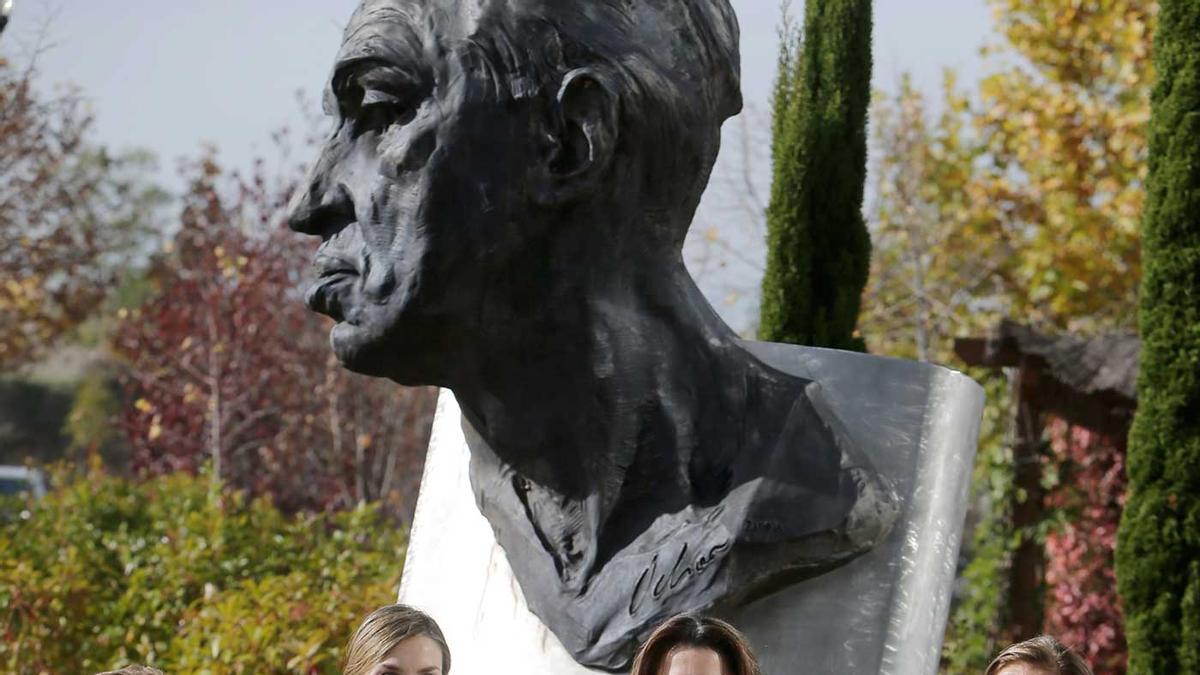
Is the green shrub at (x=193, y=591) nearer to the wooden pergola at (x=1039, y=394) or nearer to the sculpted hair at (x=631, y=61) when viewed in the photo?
the sculpted hair at (x=631, y=61)

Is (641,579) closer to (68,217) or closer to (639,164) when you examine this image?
(639,164)

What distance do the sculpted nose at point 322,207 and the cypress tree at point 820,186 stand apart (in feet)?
12.7

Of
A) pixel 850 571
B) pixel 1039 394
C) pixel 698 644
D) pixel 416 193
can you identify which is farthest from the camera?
pixel 1039 394

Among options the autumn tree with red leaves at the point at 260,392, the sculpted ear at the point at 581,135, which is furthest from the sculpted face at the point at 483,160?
the autumn tree with red leaves at the point at 260,392

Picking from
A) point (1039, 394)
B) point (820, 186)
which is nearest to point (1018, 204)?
point (1039, 394)

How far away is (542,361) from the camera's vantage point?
3285 millimetres

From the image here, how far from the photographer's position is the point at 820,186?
708cm

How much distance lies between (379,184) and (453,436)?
3.46 feet

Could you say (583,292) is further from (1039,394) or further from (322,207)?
(1039,394)

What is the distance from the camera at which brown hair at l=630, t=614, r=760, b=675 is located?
2.61m

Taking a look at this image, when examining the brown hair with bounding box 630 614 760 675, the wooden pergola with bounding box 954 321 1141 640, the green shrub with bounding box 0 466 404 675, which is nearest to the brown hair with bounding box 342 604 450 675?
the brown hair with bounding box 630 614 760 675

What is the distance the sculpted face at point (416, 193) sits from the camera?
10.3ft

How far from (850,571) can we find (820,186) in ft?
12.7
